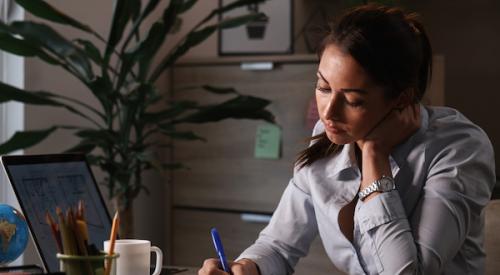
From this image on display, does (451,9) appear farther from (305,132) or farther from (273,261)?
(273,261)

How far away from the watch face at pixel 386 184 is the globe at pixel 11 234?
0.64 meters

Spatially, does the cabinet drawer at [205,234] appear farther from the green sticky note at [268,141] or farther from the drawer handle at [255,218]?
the green sticky note at [268,141]

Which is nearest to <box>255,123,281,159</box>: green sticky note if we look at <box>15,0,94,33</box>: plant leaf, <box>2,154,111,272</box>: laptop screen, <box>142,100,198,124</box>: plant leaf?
<box>142,100,198,124</box>: plant leaf

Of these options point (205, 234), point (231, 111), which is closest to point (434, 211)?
point (231, 111)

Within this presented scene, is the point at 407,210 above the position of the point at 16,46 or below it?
below

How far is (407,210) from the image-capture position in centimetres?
154

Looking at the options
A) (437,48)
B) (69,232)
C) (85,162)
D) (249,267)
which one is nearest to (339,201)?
(249,267)

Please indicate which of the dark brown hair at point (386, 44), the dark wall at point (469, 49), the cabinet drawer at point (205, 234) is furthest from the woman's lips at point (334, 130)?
the dark wall at point (469, 49)

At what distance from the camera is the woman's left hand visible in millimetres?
1536

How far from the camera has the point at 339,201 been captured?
1598 millimetres

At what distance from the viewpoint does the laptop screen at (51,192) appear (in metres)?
1.46

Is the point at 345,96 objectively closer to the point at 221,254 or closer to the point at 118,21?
the point at 221,254

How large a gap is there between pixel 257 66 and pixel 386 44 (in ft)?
5.22

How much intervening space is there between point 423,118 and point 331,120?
248 mm
